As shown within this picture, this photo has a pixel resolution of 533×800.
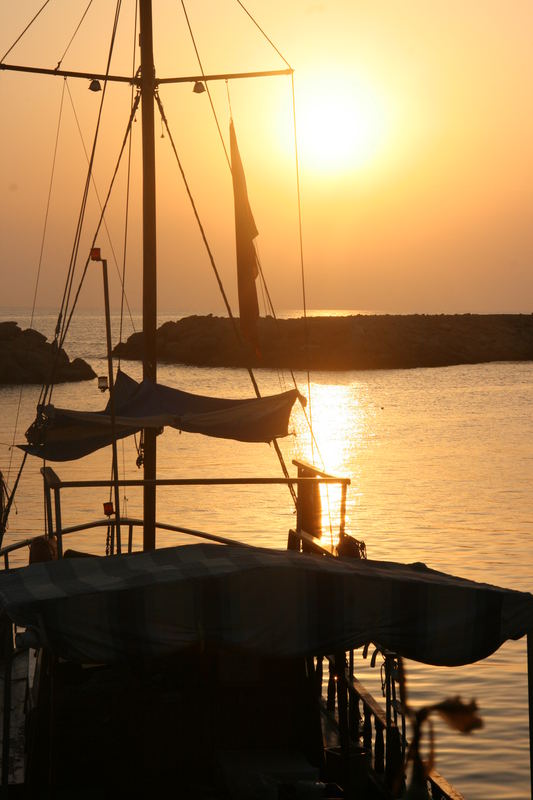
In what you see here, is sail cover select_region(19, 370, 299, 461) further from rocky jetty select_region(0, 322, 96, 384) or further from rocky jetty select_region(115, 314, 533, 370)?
rocky jetty select_region(115, 314, 533, 370)

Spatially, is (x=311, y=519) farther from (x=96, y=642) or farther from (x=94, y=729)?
(x=96, y=642)

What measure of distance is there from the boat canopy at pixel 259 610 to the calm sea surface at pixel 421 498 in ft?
25.9

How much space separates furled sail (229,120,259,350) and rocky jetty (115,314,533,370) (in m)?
124

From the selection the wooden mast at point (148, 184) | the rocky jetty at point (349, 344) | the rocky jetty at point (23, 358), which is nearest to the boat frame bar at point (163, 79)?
the wooden mast at point (148, 184)

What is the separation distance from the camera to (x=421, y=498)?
153 ft

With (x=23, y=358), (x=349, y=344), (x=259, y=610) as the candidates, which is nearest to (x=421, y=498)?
(x=259, y=610)

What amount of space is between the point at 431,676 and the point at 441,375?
378 ft

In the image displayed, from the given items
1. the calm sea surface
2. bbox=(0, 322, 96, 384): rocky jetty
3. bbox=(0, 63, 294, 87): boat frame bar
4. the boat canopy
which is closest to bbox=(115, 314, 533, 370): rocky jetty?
bbox=(0, 322, 96, 384): rocky jetty

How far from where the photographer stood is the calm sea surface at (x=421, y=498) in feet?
63.4

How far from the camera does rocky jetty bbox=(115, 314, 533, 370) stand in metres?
151

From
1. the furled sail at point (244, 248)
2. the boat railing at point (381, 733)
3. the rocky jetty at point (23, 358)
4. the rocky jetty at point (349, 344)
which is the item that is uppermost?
the rocky jetty at point (349, 344)

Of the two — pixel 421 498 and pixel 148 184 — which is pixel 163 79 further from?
pixel 421 498

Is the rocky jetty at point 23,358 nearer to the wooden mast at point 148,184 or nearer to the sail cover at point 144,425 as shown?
the wooden mast at point 148,184

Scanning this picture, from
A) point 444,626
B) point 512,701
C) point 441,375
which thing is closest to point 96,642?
point 444,626
